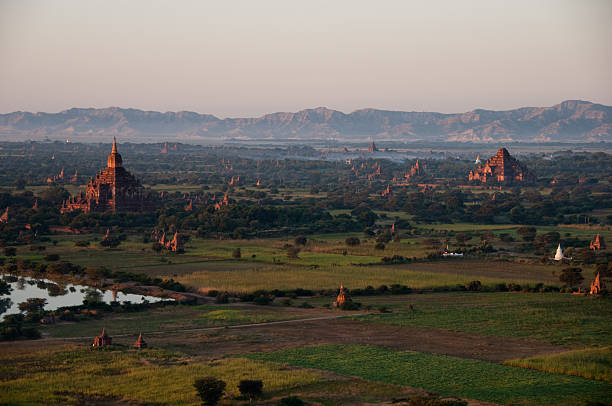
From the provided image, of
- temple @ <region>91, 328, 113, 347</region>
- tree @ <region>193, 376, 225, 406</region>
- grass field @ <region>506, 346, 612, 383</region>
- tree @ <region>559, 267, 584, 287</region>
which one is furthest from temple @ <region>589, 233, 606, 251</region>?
tree @ <region>193, 376, 225, 406</region>

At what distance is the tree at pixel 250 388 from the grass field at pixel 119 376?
19.0 inches

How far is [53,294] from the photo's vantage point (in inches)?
2271

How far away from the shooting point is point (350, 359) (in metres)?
39.4

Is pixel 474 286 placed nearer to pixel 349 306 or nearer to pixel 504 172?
pixel 349 306

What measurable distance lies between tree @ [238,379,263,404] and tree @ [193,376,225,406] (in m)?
0.74

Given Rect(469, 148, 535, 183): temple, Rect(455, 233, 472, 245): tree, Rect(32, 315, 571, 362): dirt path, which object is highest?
Rect(469, 148, 535, 183): temple

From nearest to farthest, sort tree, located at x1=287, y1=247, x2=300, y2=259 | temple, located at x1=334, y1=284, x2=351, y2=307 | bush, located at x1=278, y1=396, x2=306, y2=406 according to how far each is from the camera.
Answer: bush, located at x1=278, y1=396, x2=306, y2=406, temple, located at x1=334, y1=284, x2=351, y2=307, tree, located at x1=287, y1=247, x2=300, y2=259

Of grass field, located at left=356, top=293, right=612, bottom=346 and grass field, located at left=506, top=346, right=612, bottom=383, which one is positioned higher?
grass field, located at left=506, top=346, right=612, bottom=383

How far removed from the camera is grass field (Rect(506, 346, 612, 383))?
122 feet

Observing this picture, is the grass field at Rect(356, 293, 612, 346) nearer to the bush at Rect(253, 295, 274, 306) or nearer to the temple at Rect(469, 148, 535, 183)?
the bush at Rect(253, 295, 274, 306)

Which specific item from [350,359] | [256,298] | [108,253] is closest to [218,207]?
[108,253]

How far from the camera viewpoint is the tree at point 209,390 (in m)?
32.3

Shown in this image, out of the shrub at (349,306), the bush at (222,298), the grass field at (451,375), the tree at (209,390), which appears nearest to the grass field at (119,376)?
the tree at (209,390)

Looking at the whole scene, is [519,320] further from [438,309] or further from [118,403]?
[118,403]
